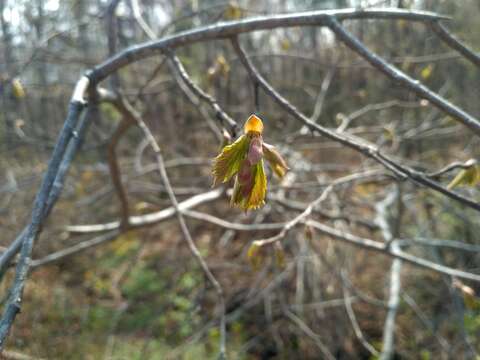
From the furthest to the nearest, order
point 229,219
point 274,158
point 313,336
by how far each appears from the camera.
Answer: point 229,219
point 313,336
point 274,158

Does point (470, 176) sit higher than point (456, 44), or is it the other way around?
point (456, 44)

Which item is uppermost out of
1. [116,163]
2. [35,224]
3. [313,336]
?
[35,224]

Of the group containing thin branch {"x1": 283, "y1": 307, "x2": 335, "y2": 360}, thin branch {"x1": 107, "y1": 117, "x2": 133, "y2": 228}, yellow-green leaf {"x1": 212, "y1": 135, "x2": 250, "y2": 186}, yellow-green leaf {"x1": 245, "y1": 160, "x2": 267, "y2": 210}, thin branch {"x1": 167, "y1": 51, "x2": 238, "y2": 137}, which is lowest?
thin branch {"x1": 283, "y1": 307, "x2": 335, "y2": 360}

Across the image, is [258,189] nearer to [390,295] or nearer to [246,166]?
[246,166]

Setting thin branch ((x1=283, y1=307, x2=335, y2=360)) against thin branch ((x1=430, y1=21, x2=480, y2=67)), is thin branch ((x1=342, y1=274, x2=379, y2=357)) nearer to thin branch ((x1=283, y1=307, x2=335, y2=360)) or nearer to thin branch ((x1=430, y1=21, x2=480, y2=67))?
thin branch ((x1=283, y1=307, x2=335, y2=360))

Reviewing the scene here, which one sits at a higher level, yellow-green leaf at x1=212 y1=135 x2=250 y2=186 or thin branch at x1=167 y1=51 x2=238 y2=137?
thin branch at x1=167 y1=51 x2=238 y2=137

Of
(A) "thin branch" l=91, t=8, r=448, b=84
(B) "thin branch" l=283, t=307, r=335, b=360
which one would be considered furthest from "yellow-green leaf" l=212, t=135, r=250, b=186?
(B) "thin branch" l=283, t=307, r=335, b=360

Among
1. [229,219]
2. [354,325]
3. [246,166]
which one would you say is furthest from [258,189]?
[229,219]

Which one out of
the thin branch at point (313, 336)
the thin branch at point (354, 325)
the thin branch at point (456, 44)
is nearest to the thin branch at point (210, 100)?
the thin branch at point (456, 44)

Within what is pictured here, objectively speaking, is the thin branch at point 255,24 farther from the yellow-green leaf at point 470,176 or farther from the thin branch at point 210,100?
the yellow-green leaf at point 470,176
